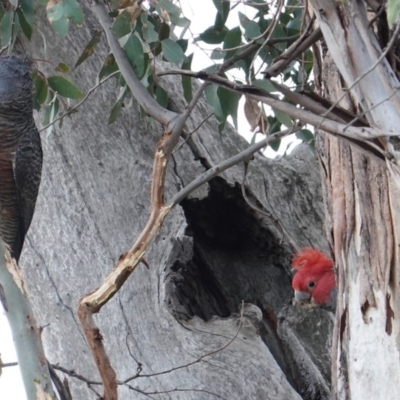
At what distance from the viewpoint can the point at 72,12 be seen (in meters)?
1.92

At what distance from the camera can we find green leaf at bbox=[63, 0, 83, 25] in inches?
75.5

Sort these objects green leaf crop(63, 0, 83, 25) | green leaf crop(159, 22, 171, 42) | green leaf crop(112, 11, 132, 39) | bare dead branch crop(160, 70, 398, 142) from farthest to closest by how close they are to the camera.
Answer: green leaf crop(159, 22, 171, 42) → green leaf crop(112, 11, 132, 39) → green leaf crop(63, 0, 83, 25) → bare dead branch crop(160, 70, 398, 142)

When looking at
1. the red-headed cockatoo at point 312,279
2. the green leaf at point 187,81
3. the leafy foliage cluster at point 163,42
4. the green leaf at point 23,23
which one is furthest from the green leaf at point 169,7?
the red-headed cockatoo at point 312,279

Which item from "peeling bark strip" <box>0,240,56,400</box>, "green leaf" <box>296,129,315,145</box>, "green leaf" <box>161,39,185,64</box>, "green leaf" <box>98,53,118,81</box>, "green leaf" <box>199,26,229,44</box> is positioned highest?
"green leaf" <box>98,53,118,81</box>

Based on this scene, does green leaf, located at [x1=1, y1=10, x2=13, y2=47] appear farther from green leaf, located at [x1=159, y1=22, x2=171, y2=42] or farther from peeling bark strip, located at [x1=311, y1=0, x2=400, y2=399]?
peeling bark strip, located at [x1=311, y1=0, x2=400, y2=399]

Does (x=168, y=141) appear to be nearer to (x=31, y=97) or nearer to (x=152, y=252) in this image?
(x=152, y=252)

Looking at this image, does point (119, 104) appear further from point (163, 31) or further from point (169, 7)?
point (169, 7)

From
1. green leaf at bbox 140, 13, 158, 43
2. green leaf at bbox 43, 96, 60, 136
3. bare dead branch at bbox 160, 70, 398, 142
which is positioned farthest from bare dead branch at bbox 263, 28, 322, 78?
green leaf at bbox 43, 96, 60, 136

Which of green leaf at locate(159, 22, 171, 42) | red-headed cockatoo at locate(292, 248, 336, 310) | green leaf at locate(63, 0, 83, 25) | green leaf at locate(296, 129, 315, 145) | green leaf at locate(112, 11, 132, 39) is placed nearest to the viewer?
green leaf at locate(63, 0, 83, 25)

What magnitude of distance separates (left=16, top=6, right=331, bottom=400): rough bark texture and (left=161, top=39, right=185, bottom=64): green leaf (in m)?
0.51

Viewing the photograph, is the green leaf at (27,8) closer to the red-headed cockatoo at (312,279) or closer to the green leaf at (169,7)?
the green leaf at (169,7)

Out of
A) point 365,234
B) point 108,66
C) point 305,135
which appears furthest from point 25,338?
point 305,135

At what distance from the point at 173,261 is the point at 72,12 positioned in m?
0.84

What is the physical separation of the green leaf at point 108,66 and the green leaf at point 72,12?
0.42m
